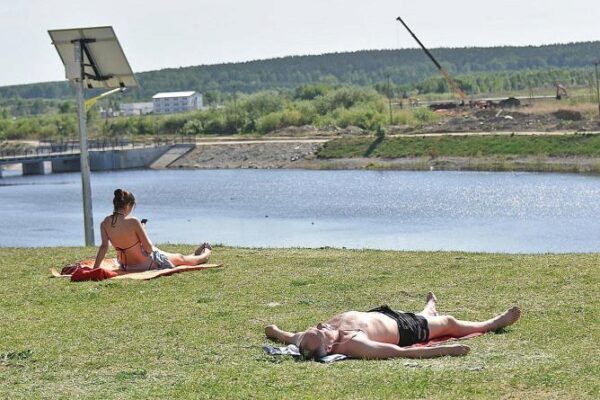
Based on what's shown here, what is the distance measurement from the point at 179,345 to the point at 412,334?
6.07ft

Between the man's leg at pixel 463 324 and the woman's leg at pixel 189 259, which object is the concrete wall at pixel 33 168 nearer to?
the woman's leg at pixel 189 259

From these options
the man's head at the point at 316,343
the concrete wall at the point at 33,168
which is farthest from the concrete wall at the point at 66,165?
the man's head at the point at 316,343

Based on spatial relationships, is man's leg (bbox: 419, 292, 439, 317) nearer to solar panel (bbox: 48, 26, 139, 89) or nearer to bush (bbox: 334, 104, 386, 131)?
solar panel (bbox: 48, 26, 139, 89)

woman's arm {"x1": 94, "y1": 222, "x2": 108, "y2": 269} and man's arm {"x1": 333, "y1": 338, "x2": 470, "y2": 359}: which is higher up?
woman's arm {"x1": 94, "y1": 222, "x2": 108, "y2": 269}

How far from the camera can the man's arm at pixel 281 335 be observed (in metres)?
9.74

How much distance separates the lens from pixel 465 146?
74.6 m

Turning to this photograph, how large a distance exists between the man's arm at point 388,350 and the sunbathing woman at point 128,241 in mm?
5777

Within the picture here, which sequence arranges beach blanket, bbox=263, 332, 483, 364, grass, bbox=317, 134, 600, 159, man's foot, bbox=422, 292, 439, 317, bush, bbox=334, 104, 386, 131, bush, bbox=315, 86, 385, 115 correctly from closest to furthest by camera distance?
beach blanket, bbox=263, 332, 483, 364 → man's foot, bbox=422, 292, 439, 317 → grass, bbox=317, 134, 600, 159 → bush, bbox=334, 104, 386, 131 → bush, bbox=315, 86, 385, 115

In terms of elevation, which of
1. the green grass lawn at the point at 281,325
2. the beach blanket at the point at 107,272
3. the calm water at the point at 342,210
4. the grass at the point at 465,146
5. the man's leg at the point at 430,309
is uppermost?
the man's leg at the point at 430,309

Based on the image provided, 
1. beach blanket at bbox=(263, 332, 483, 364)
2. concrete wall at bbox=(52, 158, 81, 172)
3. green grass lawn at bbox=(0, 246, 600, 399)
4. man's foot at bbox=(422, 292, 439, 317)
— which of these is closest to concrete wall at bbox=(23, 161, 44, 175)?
concrete wall at bbox=(52, 158, 81, 172)

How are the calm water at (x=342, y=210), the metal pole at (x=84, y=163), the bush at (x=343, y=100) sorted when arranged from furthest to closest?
the bush at (x=343, y=100) → the calm water at (x=342, y=210) → the metal pole at (x=84, y=163)

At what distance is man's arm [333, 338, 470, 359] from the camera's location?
9.14 meters

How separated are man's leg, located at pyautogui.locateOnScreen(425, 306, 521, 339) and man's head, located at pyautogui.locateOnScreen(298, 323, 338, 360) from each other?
0.95 metres

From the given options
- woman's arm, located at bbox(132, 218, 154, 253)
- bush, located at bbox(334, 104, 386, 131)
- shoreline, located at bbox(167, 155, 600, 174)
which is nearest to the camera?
woman's arm, located at bbox(132, 218, 154, 253)
